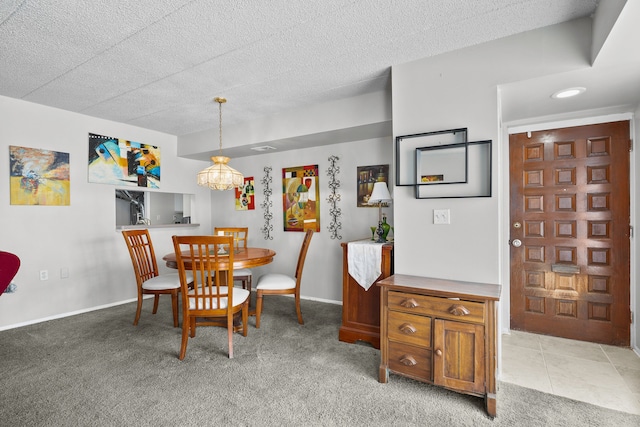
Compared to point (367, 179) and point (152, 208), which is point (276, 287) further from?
point (152, 208)

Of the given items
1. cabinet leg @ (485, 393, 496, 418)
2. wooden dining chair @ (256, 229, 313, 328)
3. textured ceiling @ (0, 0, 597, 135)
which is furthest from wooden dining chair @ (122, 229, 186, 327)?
cabinet leg @ (485, 393, 496, 418)

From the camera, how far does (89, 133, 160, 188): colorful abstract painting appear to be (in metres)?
3.84

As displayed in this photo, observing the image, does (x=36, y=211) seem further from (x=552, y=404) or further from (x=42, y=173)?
(x=552, y=404)

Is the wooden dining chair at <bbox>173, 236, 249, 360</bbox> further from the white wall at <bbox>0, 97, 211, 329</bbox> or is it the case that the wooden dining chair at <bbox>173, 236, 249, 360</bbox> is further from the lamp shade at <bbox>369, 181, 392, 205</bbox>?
the white wall at <bbox>0, 97, 211, 329</bbox>

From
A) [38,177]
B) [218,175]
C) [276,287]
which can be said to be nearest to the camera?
[276,287]

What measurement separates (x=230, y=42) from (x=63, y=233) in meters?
3.04

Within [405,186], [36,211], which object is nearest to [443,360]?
[405,186]

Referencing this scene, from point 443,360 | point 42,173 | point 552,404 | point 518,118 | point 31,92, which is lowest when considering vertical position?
point 552,404

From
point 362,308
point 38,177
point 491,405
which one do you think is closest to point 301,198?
point 362,308

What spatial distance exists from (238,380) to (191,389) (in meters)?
0.30

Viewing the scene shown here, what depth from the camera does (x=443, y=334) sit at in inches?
76.4

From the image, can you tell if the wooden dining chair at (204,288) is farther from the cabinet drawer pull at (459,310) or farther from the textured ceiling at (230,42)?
the cabinet drawer pull at (459,310)

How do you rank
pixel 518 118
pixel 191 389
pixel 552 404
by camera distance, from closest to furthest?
pixel 552 404, pixel 191 389, pixel 518 118

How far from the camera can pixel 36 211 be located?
3.35 metres
